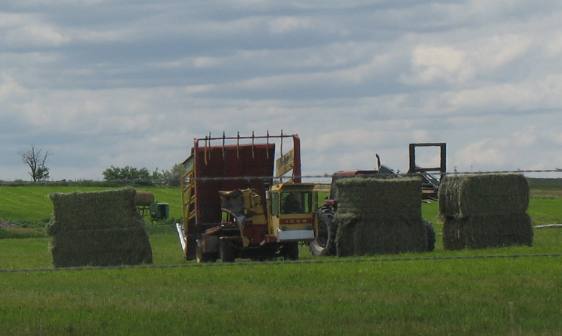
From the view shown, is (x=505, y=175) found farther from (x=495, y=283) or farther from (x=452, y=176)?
(x=495, y=283)

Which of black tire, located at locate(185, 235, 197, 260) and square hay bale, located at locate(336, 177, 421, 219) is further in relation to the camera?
black tire, located at locate(185, 235, 197, 260)

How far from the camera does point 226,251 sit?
93.5 feet

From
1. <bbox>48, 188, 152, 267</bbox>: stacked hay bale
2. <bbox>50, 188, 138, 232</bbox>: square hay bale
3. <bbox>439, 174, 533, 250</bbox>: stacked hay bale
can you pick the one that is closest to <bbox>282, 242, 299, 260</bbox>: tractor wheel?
<bbox>439, 174, 533, 250</bbox>: stacked hay bale

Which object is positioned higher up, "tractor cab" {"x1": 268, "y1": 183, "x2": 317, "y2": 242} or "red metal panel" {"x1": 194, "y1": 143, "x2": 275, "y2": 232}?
"red metal panel" {"x1": 194, "y1": 143, "x2": 275, "y2": 232}

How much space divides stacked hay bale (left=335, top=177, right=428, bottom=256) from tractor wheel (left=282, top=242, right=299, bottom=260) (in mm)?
1152

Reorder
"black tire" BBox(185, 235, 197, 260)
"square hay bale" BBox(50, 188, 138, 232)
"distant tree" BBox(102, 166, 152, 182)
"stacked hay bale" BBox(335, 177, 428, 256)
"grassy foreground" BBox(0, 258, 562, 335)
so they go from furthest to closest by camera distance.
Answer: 1. "distant tree" BBox(102, 166, 152, 182)
2. "black tire" BBox(185, 235, 197, 260)
3. "stacked hay bale" BBox(335, 177, 428, 256)
4. "square hay bale" BBox(50, 188, 138, 232)
5. "grassy foreground" BBox(0, 258, 562, 335)

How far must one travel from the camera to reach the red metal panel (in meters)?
29.3

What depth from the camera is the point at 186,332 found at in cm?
1329

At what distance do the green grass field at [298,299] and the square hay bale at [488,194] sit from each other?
17.5 ft

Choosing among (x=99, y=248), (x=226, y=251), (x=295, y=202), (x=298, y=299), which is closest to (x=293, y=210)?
(x=295, y=202)

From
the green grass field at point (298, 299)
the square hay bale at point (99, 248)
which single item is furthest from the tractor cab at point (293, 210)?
the green grass field at point (298, 299)

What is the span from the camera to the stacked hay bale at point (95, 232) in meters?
25.0

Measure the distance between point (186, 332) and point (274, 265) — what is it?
938cm

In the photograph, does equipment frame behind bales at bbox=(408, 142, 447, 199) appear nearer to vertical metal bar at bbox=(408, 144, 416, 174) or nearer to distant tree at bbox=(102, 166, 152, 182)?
vertical metal bar at bbox=(408, 144, 416, 174)
